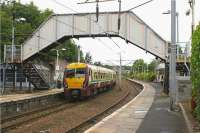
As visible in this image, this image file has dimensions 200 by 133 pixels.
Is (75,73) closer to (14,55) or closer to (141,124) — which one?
(14,55)

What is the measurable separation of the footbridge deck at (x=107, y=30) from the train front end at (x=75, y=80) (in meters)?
3.65

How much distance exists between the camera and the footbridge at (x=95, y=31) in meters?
35.5

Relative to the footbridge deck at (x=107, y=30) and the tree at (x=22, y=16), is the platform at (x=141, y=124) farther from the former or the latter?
the tree at (x=22, y=16)

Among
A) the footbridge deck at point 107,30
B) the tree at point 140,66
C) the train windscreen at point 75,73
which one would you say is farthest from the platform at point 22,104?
the tree at point 140,66

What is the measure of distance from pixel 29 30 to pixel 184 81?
36.4 metres

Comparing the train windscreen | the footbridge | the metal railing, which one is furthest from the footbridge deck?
the train windscreen

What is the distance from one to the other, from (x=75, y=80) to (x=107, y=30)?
4.99 m

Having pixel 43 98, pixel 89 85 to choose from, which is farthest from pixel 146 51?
pixel 43 98

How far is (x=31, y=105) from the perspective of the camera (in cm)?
2675

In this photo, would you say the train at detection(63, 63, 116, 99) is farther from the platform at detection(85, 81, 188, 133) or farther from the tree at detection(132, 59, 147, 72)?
the tree at detection(132, 59, 147, 72)

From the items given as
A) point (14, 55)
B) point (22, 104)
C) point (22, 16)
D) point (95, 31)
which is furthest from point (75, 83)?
point (22, 16)

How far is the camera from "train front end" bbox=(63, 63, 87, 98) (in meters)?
32.9

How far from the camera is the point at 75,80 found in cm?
3334

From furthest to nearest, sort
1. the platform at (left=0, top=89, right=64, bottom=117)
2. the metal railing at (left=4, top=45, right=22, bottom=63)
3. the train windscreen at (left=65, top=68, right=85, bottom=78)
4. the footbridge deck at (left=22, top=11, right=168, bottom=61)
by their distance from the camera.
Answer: the metal railing at (left=4, top=45, right=22, bottom=63)
the footbridge deck at (left=22, top=11, right=168, bottom=61)
the train windscreen at (left=65, top=68, right=85, bottom=78)
the platform at (left=0, top=89, right=64, bottom=117)
